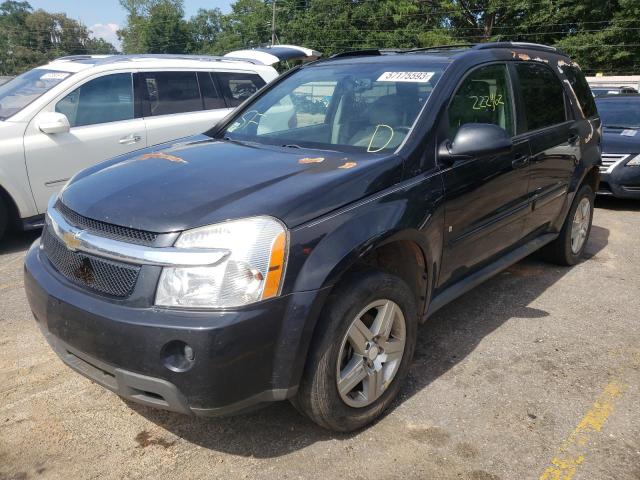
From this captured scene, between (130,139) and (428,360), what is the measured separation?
4088mm

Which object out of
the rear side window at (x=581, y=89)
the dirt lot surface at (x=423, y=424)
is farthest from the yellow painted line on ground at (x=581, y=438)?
the rear side window at (x=581, y=89)

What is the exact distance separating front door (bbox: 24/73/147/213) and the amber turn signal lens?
4060 mm

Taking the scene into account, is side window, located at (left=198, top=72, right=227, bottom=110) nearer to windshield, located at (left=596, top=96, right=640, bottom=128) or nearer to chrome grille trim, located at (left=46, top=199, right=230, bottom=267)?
chrome grille trim, located at (left=46, top=199, right=230, bottom=267)

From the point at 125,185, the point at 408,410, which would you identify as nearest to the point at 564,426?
the point at 408,410

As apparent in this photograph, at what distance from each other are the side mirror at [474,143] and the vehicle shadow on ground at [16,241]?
14.3 feet

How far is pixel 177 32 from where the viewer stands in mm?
84625

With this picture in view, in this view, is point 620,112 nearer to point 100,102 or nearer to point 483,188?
point 483,188

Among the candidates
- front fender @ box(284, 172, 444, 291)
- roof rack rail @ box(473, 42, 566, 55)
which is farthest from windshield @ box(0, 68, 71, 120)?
front fender @ box(284, 172, 444, 291)

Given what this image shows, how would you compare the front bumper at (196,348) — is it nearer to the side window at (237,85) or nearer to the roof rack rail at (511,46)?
the roof rack rail at (511,46)

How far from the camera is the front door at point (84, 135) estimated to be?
5.38m

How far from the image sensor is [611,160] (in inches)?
300

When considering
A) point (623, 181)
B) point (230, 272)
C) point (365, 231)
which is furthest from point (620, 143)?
point (230, 272)

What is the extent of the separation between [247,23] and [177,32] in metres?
18.1

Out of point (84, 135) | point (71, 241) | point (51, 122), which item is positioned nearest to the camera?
point (71, 241)
